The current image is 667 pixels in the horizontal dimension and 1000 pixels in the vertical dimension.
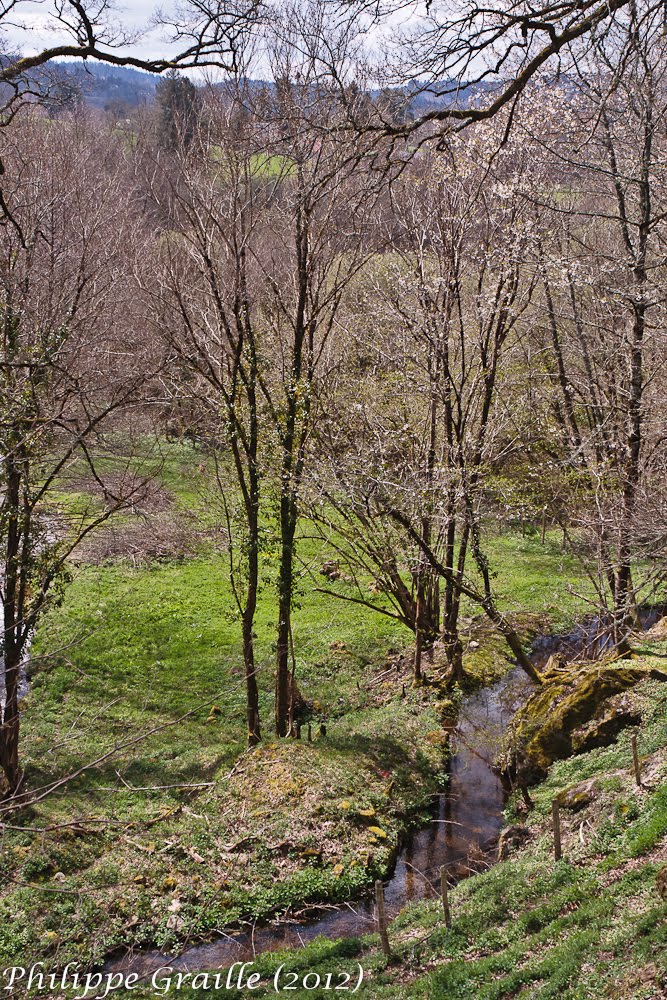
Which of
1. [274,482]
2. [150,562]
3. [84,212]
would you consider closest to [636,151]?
[274,482]

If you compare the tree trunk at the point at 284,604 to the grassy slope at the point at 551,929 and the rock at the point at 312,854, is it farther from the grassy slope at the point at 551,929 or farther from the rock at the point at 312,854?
the grassy slope at the point at 551,929

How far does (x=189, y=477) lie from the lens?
981 inches

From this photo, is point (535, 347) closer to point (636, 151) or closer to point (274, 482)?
point (636, 151)

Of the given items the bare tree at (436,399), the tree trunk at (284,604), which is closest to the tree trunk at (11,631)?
the tree trunk at (284,604)

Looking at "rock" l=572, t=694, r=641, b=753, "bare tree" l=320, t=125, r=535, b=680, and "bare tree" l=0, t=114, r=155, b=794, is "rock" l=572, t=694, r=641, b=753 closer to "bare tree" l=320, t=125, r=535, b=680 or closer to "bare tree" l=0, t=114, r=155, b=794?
"bare tree" l=320, t=125, r=535, b=680

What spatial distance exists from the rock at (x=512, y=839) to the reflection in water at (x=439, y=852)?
0.28 m

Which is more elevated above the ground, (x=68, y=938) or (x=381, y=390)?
(x=381, y=390)

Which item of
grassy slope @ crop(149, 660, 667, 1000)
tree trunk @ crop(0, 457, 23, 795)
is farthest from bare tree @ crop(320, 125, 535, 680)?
tree trunk @ crop(0, 457, 23, 795)

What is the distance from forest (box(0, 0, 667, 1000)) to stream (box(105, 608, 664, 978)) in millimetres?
51

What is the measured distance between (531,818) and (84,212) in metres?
11.9

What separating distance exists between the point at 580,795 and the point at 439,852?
2.00 metres

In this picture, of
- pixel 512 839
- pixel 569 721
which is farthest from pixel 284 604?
pixel 512 839

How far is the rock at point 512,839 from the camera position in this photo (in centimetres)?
879

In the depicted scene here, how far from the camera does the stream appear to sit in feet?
25.9
